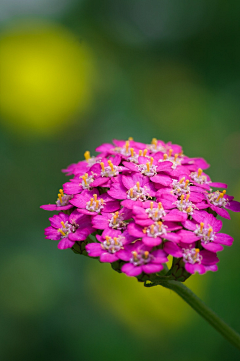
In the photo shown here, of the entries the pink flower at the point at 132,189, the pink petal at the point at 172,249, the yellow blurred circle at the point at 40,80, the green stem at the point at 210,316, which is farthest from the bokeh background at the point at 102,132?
the pink petal at the point at 172,249

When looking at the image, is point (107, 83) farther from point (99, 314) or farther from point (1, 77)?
point (99, 314)

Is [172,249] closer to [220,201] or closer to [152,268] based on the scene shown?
[152,268]

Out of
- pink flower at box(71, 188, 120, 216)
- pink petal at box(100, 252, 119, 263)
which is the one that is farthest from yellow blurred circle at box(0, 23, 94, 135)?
pink petal at box(100, 252, 119, 263)

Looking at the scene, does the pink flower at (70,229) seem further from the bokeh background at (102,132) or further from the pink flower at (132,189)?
the bokeh background at (102,132)

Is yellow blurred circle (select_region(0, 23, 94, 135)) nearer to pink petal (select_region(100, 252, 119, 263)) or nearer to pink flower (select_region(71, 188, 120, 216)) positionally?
pink flower (select_region(71, 188, 120, 216))

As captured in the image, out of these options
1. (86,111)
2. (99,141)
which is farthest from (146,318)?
(86,111)
